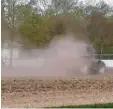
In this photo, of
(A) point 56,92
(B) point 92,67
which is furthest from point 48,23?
(A) point 56,92

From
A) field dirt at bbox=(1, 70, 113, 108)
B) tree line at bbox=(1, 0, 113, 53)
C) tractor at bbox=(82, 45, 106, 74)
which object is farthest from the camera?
tree line at bbox=(1, 0, 113, 53)

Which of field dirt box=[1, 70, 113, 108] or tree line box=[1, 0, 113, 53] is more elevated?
tree line box=[1, 0, 113, 53]

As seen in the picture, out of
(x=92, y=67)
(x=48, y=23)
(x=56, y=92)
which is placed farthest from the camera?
(x=48, y=23)

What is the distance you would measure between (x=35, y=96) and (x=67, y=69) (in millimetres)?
10780

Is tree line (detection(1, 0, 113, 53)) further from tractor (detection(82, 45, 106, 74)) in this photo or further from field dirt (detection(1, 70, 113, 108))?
field dirt (detection(1, 70, 113, 108))

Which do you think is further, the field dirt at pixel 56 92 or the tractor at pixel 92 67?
the tractor at pixel 92 67

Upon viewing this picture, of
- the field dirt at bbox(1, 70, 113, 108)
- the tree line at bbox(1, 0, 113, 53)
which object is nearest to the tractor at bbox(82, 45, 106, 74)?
the tree line at bbox(1, 0, 113, 53)

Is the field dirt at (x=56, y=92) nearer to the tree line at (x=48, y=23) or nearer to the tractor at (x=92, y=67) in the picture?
the tractor at (x=92, y=67)

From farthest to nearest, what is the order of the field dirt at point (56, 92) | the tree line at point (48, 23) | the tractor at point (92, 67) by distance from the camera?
the tree line at point (48, 23)
the tractor at point (92, 67)
the field dirt at point (56, 92)

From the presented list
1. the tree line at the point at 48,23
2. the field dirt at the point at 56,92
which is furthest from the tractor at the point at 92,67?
the field dirt at the point at 56,92

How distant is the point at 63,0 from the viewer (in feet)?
125

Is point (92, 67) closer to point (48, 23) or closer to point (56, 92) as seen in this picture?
point (48, 23)

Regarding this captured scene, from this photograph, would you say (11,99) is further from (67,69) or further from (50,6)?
(50,6)

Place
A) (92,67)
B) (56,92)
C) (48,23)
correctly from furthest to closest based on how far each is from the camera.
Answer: (48,23) < (92,67) < (56,92)
